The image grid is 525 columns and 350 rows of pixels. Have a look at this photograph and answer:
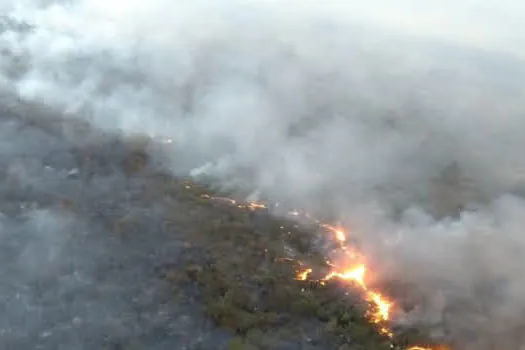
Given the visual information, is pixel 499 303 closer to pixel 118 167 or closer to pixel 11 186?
pixel 118 167

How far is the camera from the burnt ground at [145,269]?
94.7ft

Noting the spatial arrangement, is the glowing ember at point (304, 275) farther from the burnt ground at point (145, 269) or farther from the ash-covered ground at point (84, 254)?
the ash-covered ground at point (84, 254)

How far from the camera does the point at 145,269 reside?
32438 millimetres

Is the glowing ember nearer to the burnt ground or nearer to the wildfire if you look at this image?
the wildfire

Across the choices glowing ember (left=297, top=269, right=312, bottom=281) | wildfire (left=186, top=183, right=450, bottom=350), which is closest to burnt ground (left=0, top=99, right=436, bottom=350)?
glowing ember (left=297, top=269, right=312, bottom=281)

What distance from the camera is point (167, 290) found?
102 ft

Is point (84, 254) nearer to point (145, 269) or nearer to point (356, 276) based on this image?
point (145, 269)

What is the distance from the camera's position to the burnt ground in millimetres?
28859

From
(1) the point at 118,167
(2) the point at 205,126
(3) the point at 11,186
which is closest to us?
(3) the point at 11,186

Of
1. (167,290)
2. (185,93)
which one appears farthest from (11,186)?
(185,93)

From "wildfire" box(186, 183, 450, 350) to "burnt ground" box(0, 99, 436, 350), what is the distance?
0.49 m

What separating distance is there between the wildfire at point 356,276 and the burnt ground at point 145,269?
1.60ft

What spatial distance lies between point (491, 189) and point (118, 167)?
63.4 ft

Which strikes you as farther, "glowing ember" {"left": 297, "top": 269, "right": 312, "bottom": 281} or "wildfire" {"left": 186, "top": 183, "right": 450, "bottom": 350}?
"glowing ember" {"left": 297, "top": 269, "right": 312, "bottom": 281}
